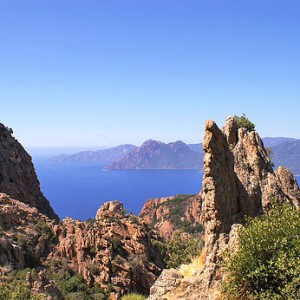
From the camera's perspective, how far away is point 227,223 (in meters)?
14.1

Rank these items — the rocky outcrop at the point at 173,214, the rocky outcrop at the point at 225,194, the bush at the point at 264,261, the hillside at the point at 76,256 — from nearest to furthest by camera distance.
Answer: the bush at the point at 264,261, the rocky outcrop at the point at 225,194, the hillside at the point at 76,256, the rocky outcrop at the point at 173,214

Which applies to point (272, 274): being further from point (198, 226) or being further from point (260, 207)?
point (198, 226)

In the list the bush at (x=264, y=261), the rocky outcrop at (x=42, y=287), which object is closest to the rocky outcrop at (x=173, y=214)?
the rocky outcrop at (x=42, y=287)

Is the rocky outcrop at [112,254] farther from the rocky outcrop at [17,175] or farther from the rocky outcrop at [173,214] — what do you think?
the rocky outcrop at [173,214]

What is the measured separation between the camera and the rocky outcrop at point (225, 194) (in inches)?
487

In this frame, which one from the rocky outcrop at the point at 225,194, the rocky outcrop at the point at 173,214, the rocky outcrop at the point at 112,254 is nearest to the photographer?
the rocky outcrop at the point at 225,194

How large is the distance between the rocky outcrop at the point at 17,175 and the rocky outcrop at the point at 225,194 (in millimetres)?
34734

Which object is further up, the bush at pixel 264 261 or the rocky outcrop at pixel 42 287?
the bush at pixel 264 261

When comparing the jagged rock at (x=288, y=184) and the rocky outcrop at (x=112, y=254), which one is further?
the rocky outcrop at (x=112, y=254)

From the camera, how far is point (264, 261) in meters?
11.1

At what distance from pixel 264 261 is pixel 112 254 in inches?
916

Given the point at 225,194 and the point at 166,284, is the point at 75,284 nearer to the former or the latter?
the point at 166,284

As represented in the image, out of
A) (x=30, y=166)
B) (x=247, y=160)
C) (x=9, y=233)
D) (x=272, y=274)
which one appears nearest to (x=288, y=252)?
(x=272, y=274)

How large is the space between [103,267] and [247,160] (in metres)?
18.9
